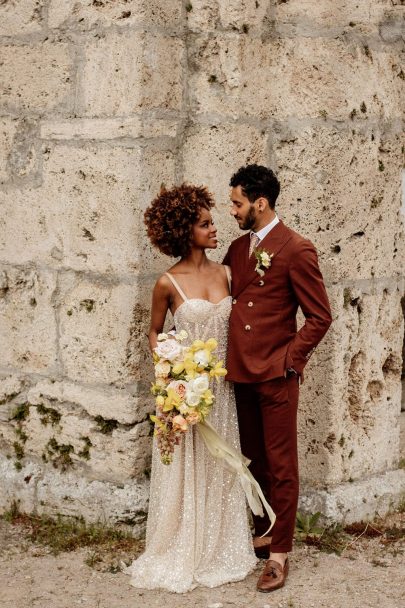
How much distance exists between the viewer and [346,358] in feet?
15.6

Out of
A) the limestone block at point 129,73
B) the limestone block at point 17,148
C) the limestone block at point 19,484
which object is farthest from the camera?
the limestone block at point 19,484

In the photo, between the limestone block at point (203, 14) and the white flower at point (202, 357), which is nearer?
the white flower at point (202, 357)

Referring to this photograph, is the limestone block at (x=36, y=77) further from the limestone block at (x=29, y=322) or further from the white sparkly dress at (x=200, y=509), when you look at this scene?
the white sparkly dress at (x=200, y=509)

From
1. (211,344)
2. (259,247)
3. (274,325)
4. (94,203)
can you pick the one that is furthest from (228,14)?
(211,344)

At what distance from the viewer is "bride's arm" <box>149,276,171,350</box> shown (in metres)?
4.26

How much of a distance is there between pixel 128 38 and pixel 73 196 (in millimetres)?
801

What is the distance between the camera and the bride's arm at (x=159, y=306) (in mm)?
4262

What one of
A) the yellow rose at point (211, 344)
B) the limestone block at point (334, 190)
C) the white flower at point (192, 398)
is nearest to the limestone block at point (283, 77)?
the limestone block at point (334, 190)

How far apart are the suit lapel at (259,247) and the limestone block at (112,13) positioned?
116 centimetres

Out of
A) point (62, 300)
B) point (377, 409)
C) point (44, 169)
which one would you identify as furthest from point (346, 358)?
point (44, 169)

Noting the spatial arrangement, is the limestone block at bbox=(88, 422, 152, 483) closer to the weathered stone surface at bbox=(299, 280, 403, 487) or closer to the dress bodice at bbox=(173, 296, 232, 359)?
the dress bodice at bbox=(173, 296, 232, 359)

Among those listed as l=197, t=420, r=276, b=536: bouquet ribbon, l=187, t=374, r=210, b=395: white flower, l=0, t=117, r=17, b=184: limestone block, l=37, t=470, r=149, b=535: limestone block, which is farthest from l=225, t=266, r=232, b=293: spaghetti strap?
l=0, t=117, r=17, b=184: limestone block

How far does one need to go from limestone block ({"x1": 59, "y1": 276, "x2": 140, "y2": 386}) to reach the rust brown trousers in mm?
609

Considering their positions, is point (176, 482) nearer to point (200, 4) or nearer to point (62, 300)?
point (62, 300)
